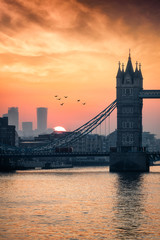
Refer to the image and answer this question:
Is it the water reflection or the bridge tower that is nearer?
the water reflection

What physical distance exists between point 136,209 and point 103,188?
29.8 meters

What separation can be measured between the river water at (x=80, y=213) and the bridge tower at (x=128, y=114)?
64364mm

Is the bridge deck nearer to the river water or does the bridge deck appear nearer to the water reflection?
the water reflection

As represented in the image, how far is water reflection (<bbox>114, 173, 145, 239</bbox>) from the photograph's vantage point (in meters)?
55.1

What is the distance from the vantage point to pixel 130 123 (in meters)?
168

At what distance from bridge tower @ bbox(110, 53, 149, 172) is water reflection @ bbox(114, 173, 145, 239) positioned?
198 ft

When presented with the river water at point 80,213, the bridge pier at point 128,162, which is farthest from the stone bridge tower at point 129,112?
the river water at point 80,213

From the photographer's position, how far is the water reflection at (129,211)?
2169 inches

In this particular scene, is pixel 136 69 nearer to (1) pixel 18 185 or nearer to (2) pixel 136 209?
(1) pixel 18 185

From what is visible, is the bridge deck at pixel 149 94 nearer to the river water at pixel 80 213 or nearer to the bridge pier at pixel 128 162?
the bridge pier at pixel 128 162

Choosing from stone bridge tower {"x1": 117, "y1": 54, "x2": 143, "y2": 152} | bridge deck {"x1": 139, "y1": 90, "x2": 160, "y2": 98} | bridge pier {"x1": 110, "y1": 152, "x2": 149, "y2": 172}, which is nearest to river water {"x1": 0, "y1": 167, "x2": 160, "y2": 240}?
bridge pier {"x1": 110, "y1": 152, "x2": 149, "y2": 172}

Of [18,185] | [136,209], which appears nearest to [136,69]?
[18,185]

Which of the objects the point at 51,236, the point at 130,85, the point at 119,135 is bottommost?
the point at 51,236

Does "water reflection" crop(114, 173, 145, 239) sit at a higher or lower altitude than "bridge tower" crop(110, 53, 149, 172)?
lower
